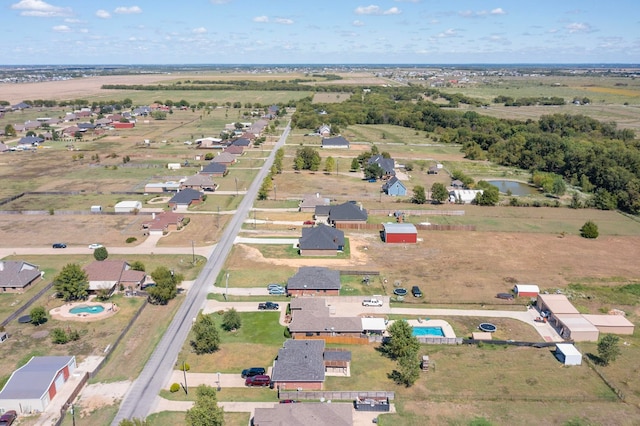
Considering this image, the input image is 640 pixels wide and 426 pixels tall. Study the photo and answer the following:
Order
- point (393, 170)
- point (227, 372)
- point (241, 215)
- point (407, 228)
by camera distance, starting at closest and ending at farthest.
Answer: point (227, 372), point (407, 228), point (241, 215), point (393, 170)

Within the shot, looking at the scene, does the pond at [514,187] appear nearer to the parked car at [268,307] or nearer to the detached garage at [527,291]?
the detached garage at [527,291]

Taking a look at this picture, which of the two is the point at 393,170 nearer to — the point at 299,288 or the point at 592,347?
the point at 299,288

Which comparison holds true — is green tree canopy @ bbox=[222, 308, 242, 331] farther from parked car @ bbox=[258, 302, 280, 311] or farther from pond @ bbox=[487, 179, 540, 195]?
pond @ bbox=[487, 179, 540, 195]

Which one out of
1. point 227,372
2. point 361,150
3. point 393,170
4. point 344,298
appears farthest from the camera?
point 361,150

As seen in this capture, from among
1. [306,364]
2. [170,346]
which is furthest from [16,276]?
[306,364]

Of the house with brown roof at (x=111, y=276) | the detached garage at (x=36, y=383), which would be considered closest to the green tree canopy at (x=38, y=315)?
the house with brown roof at (x=111, y=276)

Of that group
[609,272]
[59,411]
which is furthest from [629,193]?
[59,411]

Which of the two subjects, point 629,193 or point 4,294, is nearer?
point 4,294
